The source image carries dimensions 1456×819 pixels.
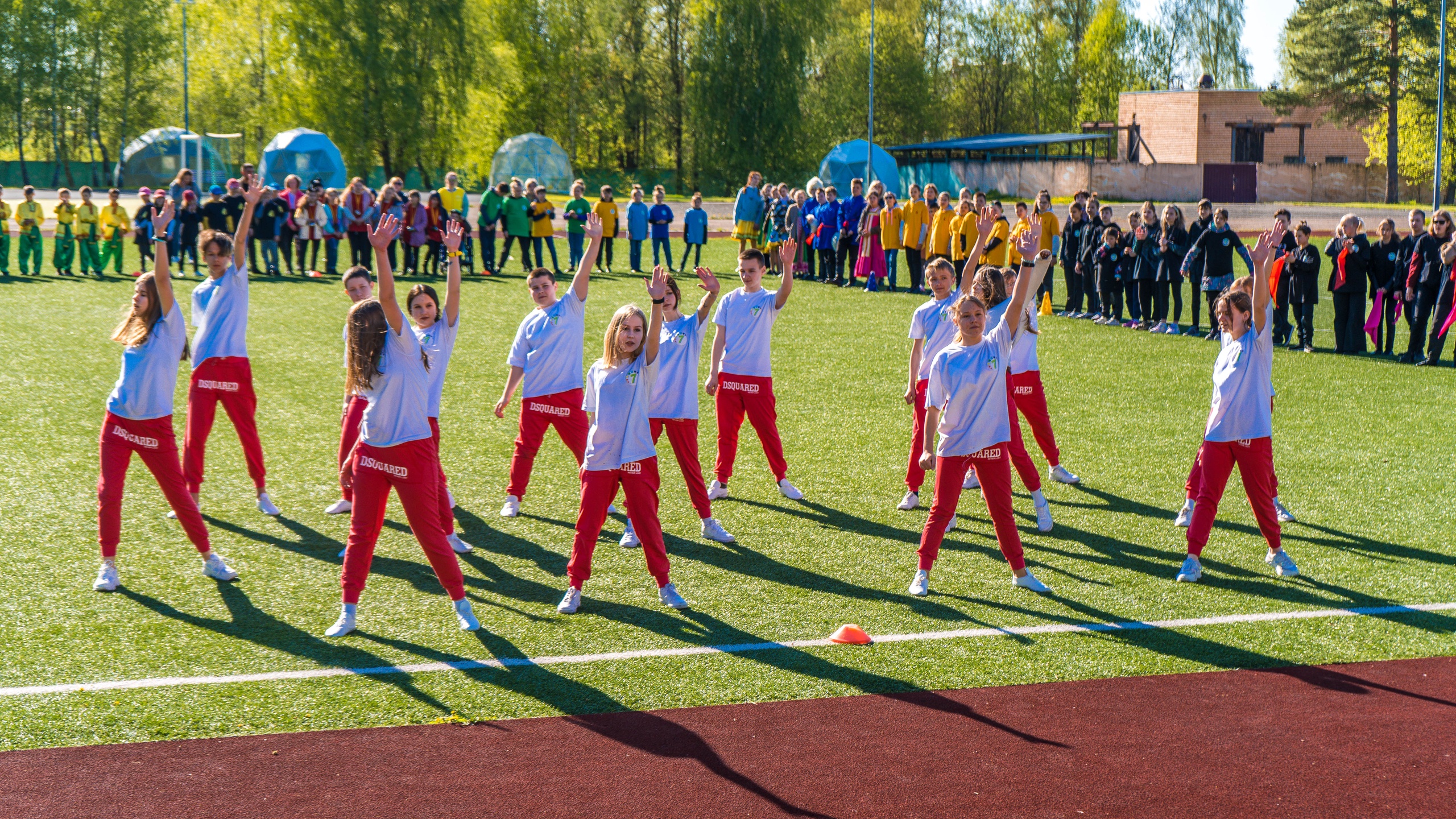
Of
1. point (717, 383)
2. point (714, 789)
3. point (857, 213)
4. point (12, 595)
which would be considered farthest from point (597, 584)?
point (857, 213)

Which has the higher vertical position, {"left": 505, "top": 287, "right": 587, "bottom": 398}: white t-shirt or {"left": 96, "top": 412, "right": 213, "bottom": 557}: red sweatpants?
{"left": 505, "top": 287, "right": 587, "bottom": 398}: white t-shirt

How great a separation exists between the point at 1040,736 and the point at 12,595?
5.89m

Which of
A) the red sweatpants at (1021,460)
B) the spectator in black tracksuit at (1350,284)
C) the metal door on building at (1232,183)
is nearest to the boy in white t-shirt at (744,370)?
the red sweatpants at (1021,460)

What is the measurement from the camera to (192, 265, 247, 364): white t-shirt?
8.61 metres

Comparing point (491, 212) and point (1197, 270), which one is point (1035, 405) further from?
point (491, 212)

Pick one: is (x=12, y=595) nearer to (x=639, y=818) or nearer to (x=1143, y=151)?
(x=639, y=818)

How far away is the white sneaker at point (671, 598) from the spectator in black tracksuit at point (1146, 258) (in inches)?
536

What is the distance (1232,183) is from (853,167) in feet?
66.0

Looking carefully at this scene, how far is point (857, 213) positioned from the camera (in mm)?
24438

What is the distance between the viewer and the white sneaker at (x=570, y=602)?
713 centimetres

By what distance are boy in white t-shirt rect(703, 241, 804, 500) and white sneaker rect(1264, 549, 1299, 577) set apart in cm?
347

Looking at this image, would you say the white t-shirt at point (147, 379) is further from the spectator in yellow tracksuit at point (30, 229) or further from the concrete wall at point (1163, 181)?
the concrete wall at point (1163, 181)

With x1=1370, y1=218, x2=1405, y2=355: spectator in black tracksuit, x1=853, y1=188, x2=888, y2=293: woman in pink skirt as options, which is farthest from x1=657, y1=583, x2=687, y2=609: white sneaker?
x1=853, y1=188, x2=888, y2=293: woman in pink skirt

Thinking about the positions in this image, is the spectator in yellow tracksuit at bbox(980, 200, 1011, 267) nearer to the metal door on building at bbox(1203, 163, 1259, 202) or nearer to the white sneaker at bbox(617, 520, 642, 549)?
the white sneaker at bbox(617, 520, 642, 549)
